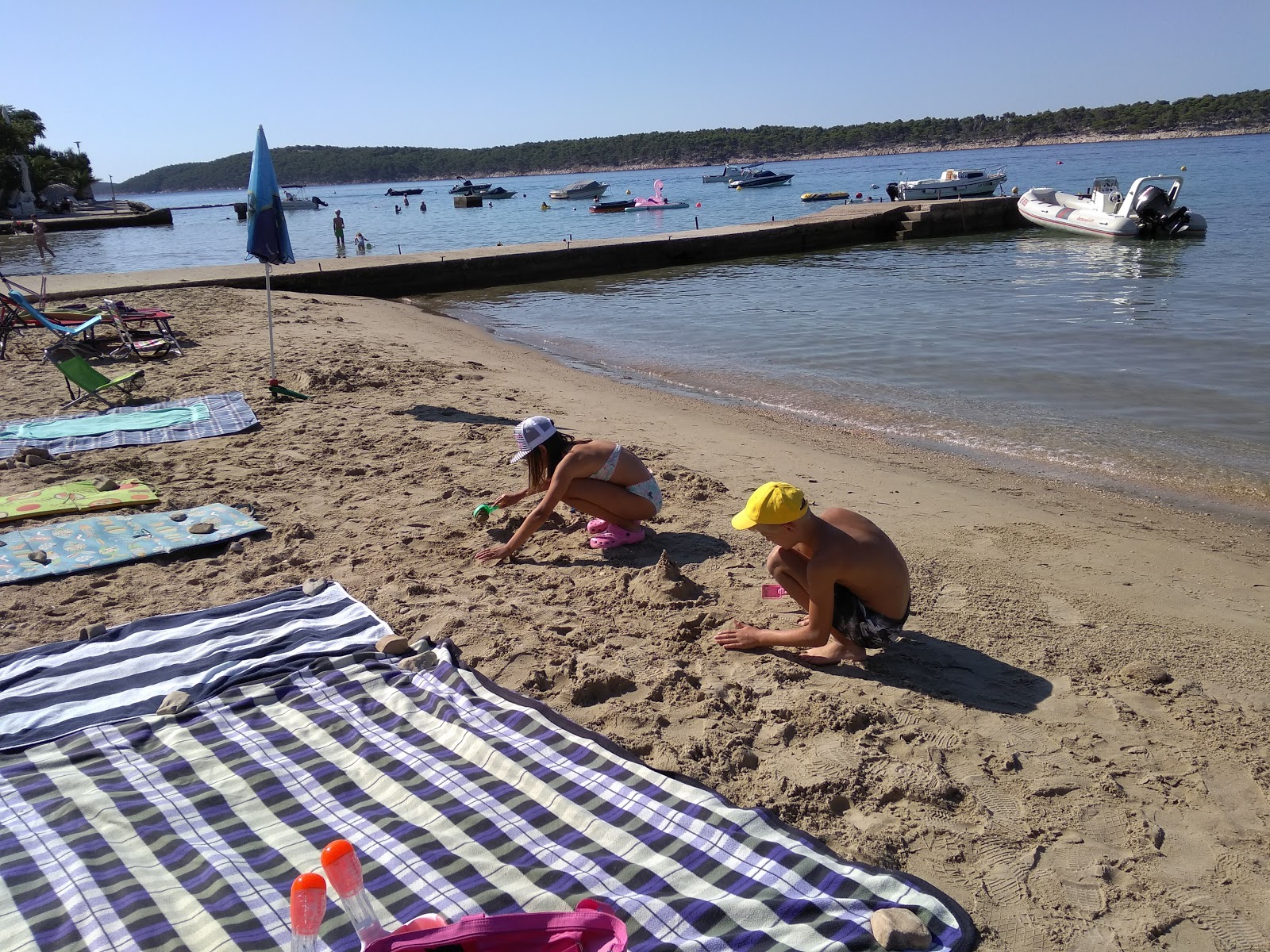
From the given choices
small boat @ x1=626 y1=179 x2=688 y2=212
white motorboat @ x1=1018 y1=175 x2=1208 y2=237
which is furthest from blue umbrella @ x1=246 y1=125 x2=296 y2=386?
small boat @ x1=626 y1=179 x2=688 y2=212

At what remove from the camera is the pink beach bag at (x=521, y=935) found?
2059 mm

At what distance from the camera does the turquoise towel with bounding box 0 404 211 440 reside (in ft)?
24.6

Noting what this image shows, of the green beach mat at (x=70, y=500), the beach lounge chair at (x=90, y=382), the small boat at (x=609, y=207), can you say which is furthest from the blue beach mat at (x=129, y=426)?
the small boat at (x=609, y=207)

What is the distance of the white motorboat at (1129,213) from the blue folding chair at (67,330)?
26.2 meters

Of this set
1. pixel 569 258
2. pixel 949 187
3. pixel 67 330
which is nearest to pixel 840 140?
pixel 949 187

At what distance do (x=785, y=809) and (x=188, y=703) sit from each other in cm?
229

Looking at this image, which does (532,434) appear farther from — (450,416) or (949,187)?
(949,187)

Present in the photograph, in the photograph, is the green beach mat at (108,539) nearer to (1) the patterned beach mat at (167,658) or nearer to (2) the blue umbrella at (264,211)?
(1) the patterned beach mat at (167,658)

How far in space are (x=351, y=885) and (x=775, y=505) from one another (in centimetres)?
208

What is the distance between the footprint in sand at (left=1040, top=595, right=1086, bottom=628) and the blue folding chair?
9.48 meters

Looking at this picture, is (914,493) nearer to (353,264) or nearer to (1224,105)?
(353,264)

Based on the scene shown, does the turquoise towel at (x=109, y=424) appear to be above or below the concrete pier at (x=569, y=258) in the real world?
below

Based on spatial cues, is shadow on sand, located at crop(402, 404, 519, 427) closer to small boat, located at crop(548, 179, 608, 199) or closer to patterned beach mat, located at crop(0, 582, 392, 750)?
patterned beach mat, located at crop(0, 582, 392, 750)

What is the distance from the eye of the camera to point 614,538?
5.27 m
